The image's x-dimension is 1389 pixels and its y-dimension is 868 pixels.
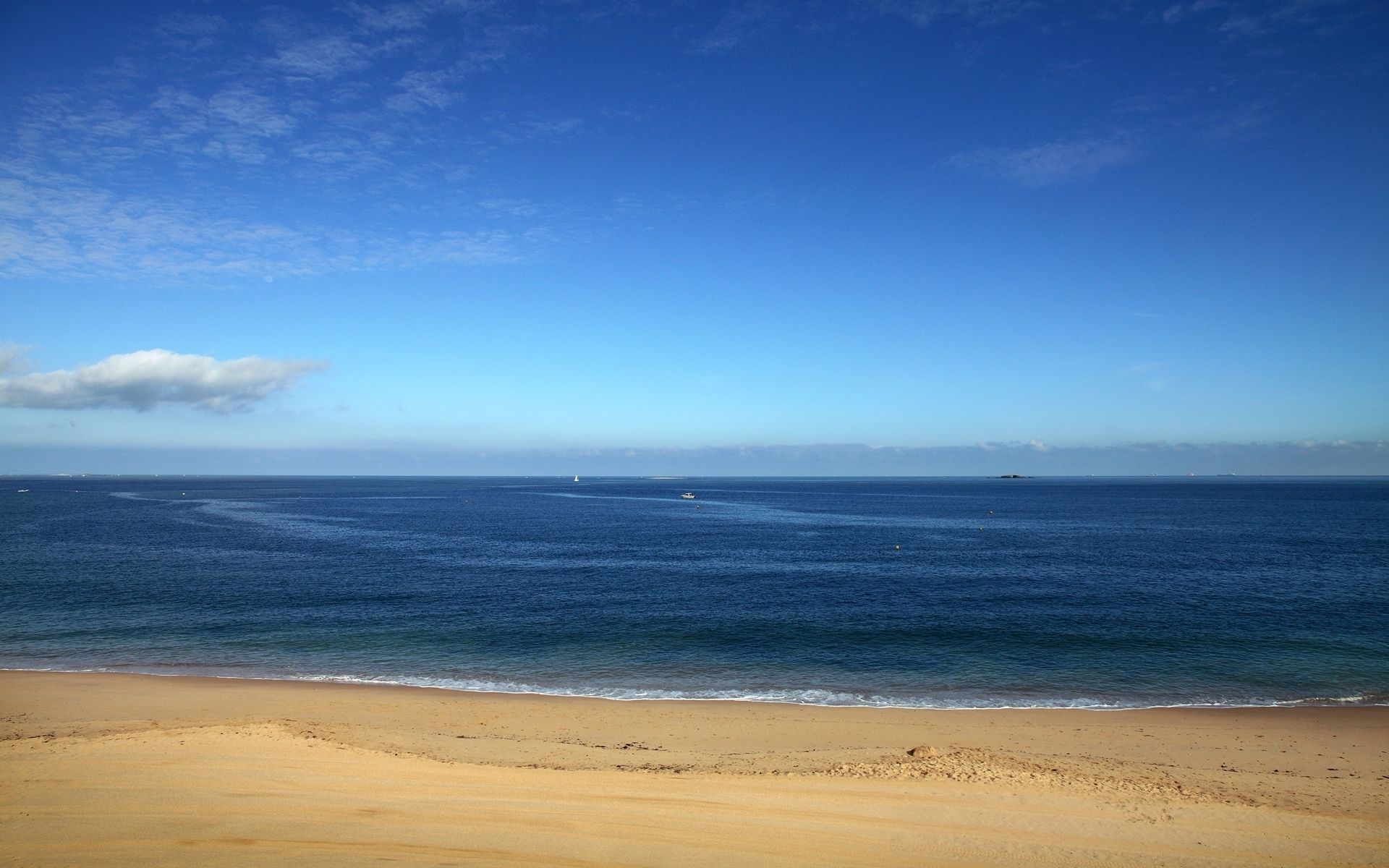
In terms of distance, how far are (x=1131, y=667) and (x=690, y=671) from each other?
19.3 m

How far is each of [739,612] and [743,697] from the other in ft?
49.9

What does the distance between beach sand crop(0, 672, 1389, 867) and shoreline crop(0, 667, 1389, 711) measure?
85 cm

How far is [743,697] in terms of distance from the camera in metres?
26.2

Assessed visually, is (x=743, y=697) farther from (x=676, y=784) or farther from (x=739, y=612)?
(x=739, y=612)

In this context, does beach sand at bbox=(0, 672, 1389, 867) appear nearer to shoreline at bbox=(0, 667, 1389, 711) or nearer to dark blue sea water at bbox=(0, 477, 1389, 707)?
shoreline at bbox=(0, 667, 1389, 711)

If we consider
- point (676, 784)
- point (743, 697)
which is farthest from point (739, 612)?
point (676, 784)

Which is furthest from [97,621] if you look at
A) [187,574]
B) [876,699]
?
[876,699]

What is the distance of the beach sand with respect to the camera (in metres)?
12.8

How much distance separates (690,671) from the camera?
29.9m

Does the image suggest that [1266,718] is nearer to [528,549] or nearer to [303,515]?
[528,549]

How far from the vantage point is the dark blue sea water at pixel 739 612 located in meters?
29.0

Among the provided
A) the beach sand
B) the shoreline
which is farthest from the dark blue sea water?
the beach sand

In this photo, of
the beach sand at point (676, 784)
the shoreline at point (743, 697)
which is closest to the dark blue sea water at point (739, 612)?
the shoreline at point (743, 697)

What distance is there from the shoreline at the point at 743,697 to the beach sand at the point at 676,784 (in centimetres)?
85
